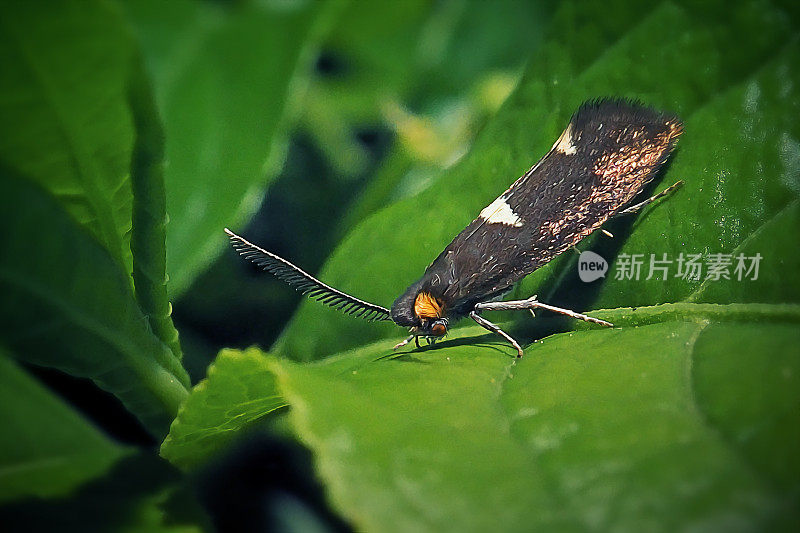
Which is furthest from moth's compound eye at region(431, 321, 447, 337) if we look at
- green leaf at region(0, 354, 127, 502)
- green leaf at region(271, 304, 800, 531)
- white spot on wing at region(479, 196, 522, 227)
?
green leaf at region(0, 354, 127, 502)

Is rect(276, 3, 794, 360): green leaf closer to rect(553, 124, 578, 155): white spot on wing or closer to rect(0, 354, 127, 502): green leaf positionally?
rect(553, 124, 578, 155): white spot on wing

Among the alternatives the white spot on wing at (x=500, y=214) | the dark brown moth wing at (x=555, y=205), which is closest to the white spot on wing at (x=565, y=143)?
the dark brown moth wing at (x=555, y=205)

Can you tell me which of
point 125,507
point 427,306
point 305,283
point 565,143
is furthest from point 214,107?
point 125,507

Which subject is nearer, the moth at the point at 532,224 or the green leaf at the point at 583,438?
the green leaf at the point at 583,438

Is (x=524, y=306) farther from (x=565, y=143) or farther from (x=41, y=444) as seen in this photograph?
(x=41, y=444)

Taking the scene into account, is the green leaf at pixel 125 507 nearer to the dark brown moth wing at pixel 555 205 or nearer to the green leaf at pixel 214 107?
the green leaf at pixel 214 107
